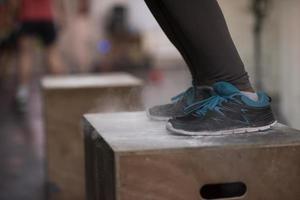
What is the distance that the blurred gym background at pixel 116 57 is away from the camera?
264 centimetres

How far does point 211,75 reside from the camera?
4.05 feet

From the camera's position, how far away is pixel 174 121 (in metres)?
1.24

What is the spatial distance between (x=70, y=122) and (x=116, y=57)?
512cm

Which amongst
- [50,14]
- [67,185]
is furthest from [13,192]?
[50,14]

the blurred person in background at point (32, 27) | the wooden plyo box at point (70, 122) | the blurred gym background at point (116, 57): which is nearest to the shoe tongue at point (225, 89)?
the blurred gym background at point (116, 57)

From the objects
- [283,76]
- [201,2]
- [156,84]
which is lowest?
[156,84]

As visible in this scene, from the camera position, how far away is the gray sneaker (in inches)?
49.1

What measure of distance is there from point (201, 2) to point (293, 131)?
32 cm

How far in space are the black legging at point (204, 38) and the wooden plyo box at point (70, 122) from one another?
3.19ft

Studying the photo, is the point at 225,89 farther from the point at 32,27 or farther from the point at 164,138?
the point at 32,27

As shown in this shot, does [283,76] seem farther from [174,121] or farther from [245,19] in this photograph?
[174,121]

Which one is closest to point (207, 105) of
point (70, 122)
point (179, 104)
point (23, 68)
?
point (179, 104)

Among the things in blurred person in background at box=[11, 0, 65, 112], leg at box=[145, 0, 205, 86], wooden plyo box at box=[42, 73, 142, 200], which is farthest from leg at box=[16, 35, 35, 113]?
leg at box=[145, 0, 205, 86]

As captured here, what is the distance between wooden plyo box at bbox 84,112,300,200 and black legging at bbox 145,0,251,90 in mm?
134
